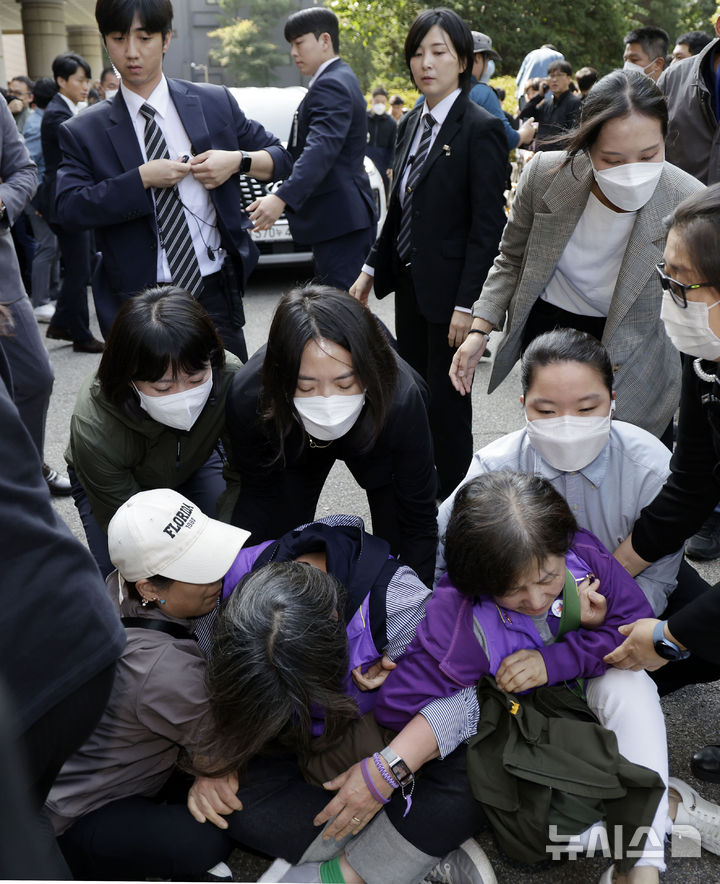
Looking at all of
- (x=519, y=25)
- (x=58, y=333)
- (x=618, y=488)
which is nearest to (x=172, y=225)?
(x=618, y=488)

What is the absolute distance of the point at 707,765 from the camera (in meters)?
2.16

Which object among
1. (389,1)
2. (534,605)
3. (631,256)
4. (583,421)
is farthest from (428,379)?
(389,1)

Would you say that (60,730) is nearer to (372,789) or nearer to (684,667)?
(372,789)

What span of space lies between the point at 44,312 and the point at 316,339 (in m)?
5.44

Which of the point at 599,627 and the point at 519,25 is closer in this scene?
the point at 599,627

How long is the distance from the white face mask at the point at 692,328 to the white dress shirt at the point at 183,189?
173 centimetres

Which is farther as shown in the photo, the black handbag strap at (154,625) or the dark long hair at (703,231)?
the black handbag strap at (154,625)

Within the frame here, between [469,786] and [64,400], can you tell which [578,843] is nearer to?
[469,786]

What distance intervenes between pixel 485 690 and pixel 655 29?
504 cm

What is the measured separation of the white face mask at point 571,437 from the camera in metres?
2.29

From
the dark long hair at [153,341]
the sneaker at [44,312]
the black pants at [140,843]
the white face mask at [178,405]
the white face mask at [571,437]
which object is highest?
the dark long hair at [153,341]

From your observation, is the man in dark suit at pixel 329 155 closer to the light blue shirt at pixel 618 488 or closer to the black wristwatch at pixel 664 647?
the light blue shirt at pixel 618 488

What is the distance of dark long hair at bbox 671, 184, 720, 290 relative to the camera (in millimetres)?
1790

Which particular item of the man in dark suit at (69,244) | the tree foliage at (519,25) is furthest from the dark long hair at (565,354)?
the tree foliage at (519,25)
